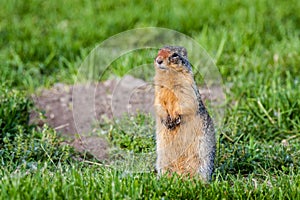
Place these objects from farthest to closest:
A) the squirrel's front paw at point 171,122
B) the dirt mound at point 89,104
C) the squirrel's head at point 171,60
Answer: the dirt mound at point 89,104 < the squirrel's front paw at point 171,122 < the squirrel's head at point 171,60

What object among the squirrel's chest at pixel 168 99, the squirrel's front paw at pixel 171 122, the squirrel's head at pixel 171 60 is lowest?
the squirrel's front paw at pixel 171 122

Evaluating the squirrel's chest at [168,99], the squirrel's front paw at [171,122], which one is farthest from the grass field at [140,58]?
the squirrel's chest at [168,99]

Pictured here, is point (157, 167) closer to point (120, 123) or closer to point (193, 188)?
point (193, 188)

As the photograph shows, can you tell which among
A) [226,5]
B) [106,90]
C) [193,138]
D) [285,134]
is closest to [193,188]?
[193,138]

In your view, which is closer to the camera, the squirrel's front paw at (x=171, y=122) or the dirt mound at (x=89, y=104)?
the squirrel's front paw at (x=171, y=122)

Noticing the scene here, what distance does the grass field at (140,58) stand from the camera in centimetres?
421

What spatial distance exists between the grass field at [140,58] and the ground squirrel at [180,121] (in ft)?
0.45

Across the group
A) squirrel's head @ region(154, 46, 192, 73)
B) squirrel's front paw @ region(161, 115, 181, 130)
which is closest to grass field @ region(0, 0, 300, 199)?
squirrel's front paw @ region(161, 115, 181, 130)

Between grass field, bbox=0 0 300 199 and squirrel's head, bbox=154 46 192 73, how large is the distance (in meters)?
0.65

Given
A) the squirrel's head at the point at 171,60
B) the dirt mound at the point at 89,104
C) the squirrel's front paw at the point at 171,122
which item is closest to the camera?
the squirrel's head at the point at 171,60

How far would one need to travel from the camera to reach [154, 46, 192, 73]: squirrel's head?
13.7ft

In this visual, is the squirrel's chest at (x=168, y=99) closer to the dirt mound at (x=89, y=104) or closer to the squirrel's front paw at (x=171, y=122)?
the squirrel's front paw at (x=171, y=122)

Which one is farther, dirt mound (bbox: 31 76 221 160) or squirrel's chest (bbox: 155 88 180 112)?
dirt mound (bbox: 31 76 221 160)

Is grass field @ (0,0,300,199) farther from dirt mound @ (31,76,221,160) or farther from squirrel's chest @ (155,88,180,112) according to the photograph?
squirrel's chest @ (155,88,180,112)
